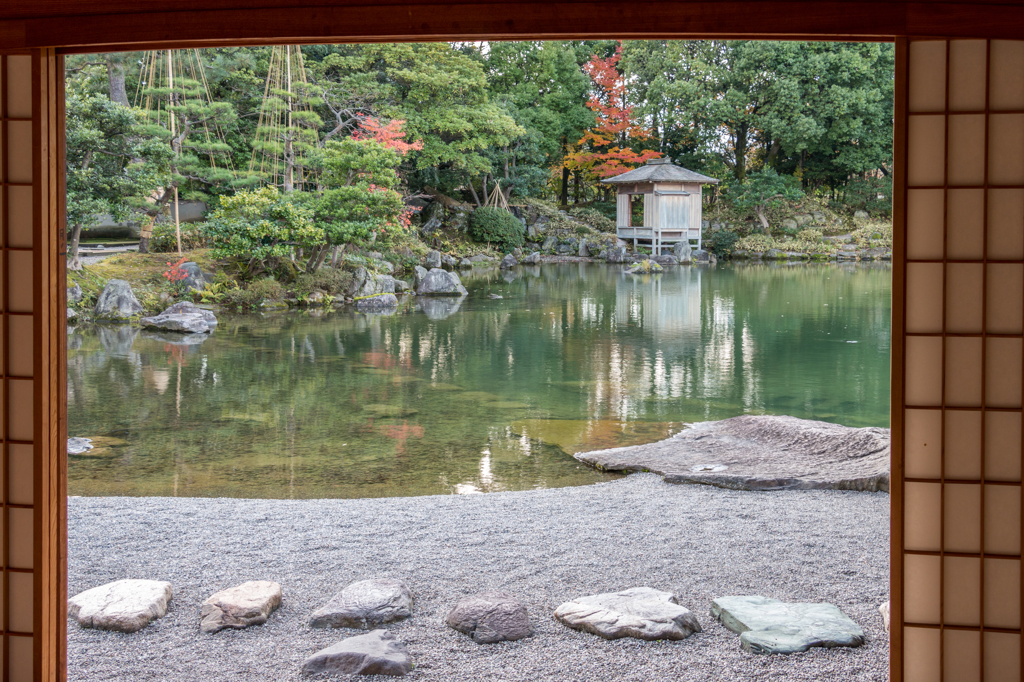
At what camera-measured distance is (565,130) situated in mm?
23125

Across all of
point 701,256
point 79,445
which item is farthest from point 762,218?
point 79,445

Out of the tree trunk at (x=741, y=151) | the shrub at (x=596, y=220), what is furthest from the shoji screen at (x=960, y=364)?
the tree trunk at (x=741, y=151)

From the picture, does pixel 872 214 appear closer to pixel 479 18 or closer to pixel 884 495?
pixel 884 495

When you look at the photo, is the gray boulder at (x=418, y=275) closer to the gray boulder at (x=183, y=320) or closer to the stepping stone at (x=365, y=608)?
the gray boulder at (x=183, y=320)

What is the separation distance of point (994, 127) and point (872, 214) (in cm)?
2261

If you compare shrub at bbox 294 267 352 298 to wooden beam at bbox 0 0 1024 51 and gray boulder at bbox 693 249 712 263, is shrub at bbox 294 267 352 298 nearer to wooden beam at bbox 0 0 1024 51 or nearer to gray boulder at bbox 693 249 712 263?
gray boulder at bbox 693 249 712 263

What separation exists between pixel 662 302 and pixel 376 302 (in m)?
4.43

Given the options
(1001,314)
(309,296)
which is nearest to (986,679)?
(1001,314)

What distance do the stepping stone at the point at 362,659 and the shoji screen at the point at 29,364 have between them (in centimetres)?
65

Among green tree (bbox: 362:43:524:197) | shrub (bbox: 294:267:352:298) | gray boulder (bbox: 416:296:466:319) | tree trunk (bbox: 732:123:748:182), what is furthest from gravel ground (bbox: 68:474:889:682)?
tree trunk (bbox: 732:123:748:182)

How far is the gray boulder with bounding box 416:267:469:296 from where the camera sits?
14.3 metres

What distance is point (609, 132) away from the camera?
2306 centimetres

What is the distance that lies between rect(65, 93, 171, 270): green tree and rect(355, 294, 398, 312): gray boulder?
3.33 metres

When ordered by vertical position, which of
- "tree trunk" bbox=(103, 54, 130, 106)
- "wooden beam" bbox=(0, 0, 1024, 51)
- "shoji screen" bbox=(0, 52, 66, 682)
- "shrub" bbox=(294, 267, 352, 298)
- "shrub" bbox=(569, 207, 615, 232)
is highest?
"tree trunk" bbox=(103, 54, 130, 106)
